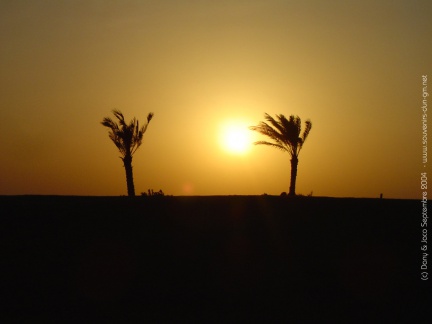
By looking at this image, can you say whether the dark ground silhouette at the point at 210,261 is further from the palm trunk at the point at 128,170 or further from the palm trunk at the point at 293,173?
the palm trunk at the point at 128,170

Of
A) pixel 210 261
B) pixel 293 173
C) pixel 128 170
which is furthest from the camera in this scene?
pixel 128 170

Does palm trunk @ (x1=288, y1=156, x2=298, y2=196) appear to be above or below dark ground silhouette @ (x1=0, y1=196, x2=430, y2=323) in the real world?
above

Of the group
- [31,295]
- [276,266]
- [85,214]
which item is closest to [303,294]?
[276,266]

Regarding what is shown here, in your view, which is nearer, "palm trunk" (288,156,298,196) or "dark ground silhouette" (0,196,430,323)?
"dark ground silhouette" (0,196,430,323)

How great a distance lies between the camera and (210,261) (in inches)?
441

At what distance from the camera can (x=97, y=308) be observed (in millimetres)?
9109

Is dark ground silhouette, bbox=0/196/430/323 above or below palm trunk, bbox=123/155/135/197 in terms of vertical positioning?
below

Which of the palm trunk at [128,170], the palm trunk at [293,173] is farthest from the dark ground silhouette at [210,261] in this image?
the palm trunk at [128,170]

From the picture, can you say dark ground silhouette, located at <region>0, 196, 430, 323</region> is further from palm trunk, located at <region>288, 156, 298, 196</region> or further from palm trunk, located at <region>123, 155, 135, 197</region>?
palm trunk, located at <region>123, 155, 135, 197</region>

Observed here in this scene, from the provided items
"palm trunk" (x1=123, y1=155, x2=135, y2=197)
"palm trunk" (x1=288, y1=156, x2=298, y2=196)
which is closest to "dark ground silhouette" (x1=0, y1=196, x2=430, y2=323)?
"palm trunk" (x1=288, y1=156, x2=298, y2=196)

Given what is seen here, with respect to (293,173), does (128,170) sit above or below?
above

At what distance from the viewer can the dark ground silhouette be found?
916cm

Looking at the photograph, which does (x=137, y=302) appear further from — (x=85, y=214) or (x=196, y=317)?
(x=85, y=214)

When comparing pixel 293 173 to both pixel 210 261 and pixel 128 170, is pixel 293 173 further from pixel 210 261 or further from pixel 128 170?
pixel 210 261
